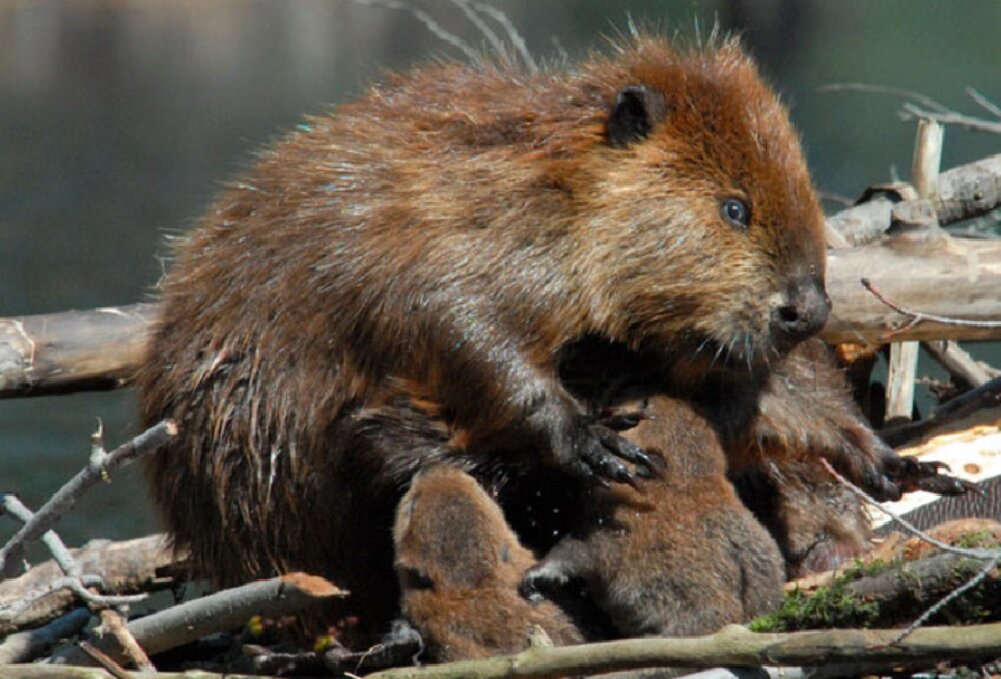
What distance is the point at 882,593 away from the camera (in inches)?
143

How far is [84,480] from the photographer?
3311mm

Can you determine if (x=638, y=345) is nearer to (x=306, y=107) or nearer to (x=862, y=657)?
(x=862, y=657)

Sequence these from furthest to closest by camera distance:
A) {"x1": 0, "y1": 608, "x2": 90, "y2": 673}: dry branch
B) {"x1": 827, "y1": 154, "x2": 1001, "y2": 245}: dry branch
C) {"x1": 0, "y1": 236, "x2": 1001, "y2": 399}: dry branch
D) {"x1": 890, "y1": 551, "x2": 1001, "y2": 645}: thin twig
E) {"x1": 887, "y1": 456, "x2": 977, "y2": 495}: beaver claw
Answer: {"x1": 827, "y1": 154, "x2": 1001, "y2": 245}: dry branch < {"x1": 0, "y1": 236, "x2": 1001, "y2": 399}: dry branch < {"x1": 887, "y1": 456, "x2": 977, "y2": 495}: beaver claw < {"x1": 0, "y1": 608, "x2": 90, "y2": 673}: dry branch < {"x1": 890, "y1": 551, "x2": 1001, "y2": 645}: thin twig

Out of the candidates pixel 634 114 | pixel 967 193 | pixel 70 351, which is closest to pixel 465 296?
pixel 634 114

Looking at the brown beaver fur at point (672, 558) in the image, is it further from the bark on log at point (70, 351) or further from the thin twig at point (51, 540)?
the bark on log at point (70, 351)

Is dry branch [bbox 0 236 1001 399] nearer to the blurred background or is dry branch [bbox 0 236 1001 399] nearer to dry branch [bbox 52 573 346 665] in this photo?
dry branch [bbox 52 573 346 665]

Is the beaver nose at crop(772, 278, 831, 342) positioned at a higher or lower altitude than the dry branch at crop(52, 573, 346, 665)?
higher

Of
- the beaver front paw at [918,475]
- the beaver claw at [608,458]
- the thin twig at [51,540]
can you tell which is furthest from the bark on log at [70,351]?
the beaver front paw at [918,475]

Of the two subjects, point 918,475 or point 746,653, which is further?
point 918,475

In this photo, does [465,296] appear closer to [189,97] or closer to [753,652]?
[753,652]

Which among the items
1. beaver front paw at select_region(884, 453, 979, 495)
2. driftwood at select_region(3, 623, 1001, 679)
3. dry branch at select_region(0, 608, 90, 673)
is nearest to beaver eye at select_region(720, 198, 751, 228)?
beaver front paw at select_region(884, 453, 979, 495)

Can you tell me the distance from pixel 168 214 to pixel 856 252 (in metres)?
12.5

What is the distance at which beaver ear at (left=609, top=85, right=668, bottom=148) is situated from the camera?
4.28 m

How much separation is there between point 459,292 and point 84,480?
1.23 m
